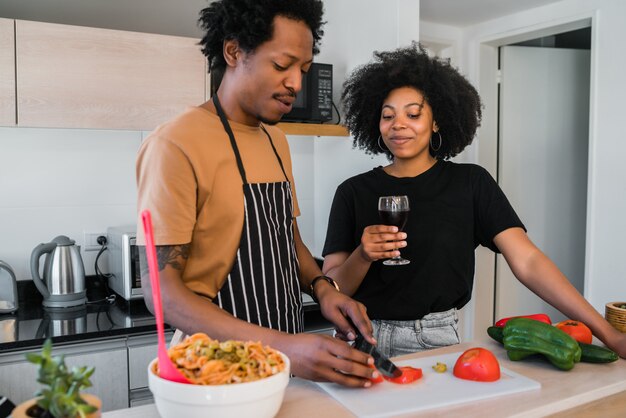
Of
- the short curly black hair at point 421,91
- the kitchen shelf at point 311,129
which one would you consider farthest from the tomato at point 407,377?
the kitchen shelf at point 311,129

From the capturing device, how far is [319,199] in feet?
10.4

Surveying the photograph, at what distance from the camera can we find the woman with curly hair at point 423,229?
1619 mm

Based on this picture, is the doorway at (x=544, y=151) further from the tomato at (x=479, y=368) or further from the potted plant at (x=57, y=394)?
the potted plant at (x=57, y=394)

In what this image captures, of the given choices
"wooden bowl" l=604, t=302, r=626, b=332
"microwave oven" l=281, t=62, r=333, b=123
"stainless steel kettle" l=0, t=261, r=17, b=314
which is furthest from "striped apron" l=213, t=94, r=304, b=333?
"stainless steel kettle" l=0, t=261, r=17, b=314

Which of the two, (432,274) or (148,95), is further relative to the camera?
(148,95)

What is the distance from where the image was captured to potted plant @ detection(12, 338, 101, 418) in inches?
26.8

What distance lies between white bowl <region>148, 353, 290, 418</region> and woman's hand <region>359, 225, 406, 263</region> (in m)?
0.74

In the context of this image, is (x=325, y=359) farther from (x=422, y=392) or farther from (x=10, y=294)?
(x=10, y=294)

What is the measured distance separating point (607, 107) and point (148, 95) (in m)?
2.02

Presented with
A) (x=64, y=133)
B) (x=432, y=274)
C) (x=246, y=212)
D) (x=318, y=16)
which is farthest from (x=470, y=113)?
(x=64, y=133)

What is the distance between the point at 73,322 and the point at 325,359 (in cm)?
141

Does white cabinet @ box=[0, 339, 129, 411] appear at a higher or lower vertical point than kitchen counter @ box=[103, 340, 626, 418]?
lower

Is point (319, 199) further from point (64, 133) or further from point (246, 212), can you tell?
point (246, 212)

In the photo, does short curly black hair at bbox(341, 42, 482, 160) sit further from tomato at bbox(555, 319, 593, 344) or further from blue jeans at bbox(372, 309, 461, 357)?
tomato at bbox(555, 319, 593, 344)
